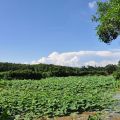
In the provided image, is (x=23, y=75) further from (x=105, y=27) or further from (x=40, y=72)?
(x=105, y=27)

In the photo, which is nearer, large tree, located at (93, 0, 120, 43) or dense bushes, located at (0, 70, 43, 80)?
large tree, located at (93, 0, 120, 43)

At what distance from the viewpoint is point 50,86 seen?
36.4 m

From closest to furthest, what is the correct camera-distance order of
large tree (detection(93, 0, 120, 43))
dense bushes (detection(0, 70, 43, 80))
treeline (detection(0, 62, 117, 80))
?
large tree (detection(93, 0, 120, 43)) → dense bushes (detection(0, 70, 43, 80)) → treeline (detection(0, 62, 117, 80))

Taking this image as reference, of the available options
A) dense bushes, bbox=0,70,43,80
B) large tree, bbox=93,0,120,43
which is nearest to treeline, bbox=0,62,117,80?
dense bushes, bbox=0,70,43,80

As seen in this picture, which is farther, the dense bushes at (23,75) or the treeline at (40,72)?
the treeline at (40,72)

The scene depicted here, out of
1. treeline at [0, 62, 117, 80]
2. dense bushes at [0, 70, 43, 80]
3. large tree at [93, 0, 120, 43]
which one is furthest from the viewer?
treeline at [0, 62, 117, 80]

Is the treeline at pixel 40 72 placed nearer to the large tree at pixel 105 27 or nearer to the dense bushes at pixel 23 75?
the dense bushes at pixel 23 75

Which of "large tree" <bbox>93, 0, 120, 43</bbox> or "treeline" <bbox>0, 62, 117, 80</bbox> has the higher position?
"large tree" <bbox>93, 0, 120, 43</bbox>

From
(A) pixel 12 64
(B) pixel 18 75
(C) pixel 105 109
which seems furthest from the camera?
(A) pixel 12 64

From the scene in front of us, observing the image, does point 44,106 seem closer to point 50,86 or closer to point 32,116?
point 32,116

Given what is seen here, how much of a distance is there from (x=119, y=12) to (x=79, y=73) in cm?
4217

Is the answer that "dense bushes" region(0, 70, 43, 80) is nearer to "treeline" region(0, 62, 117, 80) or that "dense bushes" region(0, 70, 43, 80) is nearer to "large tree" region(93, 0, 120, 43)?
"treeline" region(0, 62, 117, 80)

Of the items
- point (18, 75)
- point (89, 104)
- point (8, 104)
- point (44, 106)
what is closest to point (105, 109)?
point (89, 104)

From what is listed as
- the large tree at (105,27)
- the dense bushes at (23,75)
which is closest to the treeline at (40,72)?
the dense bushes at (23,75)
